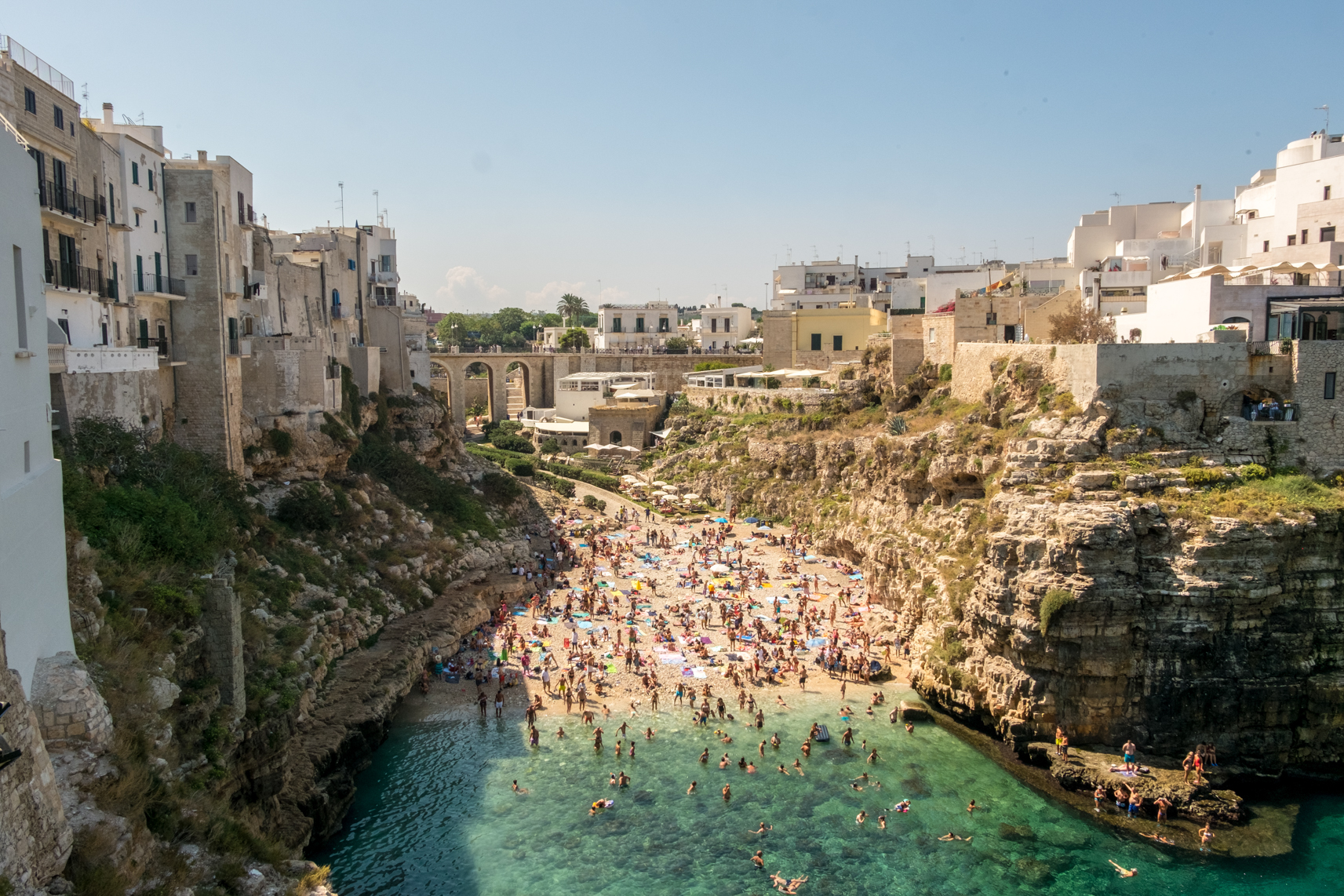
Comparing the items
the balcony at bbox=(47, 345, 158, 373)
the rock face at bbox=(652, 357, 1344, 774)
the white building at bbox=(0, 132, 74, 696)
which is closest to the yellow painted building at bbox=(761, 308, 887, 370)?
the rock face at bbox=(652, 357, 1344, 774)

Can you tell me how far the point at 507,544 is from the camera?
36.6 metres

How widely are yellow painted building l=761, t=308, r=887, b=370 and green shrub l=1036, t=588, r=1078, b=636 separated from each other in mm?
34342

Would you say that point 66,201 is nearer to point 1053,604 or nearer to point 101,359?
point 101,359

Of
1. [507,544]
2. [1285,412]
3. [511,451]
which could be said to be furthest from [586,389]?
[1285,412]

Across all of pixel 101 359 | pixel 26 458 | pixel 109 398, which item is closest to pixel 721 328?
pixel 109 398

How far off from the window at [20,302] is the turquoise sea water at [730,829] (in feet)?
36.3

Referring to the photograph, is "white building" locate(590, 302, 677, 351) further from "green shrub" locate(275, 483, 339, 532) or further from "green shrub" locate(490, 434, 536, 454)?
"green shrub" locate(275, 483, 339, 532)

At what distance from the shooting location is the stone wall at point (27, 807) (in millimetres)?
9148

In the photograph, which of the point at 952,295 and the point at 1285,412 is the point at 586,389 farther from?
the point at 1285,412

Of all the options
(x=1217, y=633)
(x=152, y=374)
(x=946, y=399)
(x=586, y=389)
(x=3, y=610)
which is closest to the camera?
(x=3, y=610)

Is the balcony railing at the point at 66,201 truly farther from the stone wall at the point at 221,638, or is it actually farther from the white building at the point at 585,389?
the white building at the point at 585,389

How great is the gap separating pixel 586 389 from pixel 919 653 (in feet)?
126

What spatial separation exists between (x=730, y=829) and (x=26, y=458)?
14167 mm

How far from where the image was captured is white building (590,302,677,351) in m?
76.2
